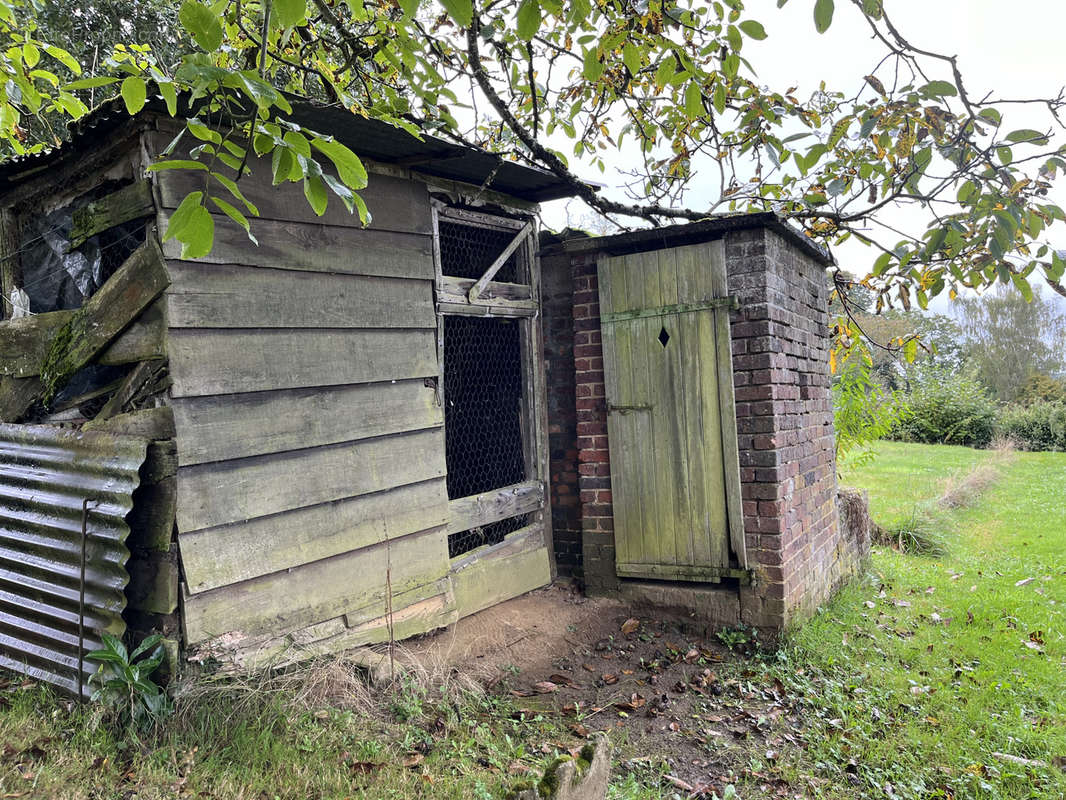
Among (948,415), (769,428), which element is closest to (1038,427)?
(948,415)

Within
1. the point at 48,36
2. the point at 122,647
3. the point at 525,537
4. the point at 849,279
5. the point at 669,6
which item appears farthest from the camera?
the point at 48,36

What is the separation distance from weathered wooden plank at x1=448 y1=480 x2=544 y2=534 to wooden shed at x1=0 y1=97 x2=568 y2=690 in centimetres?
2

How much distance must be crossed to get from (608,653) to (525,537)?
1.01m

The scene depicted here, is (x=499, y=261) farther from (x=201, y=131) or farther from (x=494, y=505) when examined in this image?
(x=201, y=131)

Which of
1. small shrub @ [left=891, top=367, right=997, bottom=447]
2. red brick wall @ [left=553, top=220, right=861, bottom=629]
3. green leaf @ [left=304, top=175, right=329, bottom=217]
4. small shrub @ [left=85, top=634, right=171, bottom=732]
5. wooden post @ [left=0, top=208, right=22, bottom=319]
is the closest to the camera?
green leaf @ [left=304, top=175, right=329, bottom=217]

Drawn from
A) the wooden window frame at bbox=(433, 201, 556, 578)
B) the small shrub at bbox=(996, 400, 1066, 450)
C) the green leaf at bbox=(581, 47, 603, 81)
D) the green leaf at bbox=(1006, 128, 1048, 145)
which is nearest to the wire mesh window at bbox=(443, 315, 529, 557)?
the wooden window frame at bbox=(433, 201, 556, 578)

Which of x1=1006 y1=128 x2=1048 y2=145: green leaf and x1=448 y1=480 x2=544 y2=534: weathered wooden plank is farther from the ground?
x1=1006 y1=128 x2=1048 y2=145: green leaf

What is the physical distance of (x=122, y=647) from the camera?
292 centimetres

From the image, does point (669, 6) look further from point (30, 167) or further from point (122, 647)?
point (122, 647)

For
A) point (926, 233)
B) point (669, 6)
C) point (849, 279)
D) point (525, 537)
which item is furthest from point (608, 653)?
point (849, 279)

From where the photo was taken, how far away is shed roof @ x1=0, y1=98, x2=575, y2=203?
3.06m

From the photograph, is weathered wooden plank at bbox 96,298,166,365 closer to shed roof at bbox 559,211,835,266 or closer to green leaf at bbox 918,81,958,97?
shed roof at bbox 559,211,835,266

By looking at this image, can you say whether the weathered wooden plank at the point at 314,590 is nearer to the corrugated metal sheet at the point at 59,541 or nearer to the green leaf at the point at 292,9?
the corrugated metal sheet at the point at 59,541

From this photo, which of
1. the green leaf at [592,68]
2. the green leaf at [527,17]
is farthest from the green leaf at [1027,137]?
the green leaf at [527,17]
